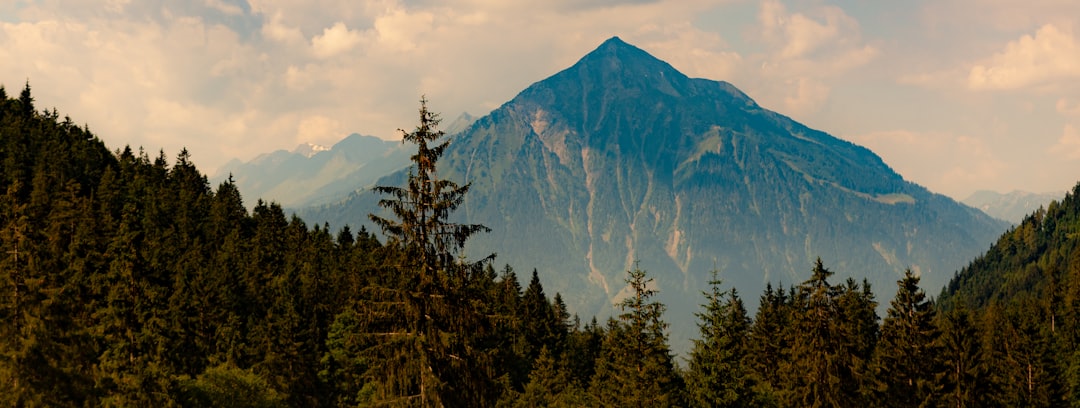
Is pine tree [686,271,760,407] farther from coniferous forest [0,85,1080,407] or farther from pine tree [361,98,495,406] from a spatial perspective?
pine tree [361,98,495,406]

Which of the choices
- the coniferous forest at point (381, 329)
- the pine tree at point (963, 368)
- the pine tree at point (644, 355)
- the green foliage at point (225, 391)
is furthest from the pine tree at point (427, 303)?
the pine tree at point (963, 368)

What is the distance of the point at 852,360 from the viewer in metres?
49.4

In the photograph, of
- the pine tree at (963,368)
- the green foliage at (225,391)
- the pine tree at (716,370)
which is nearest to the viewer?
the green foliage at (225,391)

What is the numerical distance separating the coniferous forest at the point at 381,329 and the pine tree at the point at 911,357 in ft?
0.44

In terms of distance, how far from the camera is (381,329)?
25.9m

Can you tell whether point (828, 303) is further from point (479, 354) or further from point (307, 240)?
point (307, 240)

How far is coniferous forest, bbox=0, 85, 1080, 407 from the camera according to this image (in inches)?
997

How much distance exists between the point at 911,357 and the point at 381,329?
147 ft

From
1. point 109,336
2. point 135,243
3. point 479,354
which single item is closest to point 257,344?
point 135,243

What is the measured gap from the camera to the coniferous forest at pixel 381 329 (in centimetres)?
2531

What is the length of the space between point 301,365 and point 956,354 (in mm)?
52229

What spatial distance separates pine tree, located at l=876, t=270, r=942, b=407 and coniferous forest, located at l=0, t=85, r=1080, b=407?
0.13 m

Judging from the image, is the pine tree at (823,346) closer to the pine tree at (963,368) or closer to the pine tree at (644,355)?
the pine tree at (644,355)

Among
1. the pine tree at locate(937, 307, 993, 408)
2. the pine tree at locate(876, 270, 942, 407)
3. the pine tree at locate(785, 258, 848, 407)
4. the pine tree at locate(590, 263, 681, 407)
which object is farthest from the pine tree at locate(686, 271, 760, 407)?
the pine tree at locate(937, 307, 993, 408)
